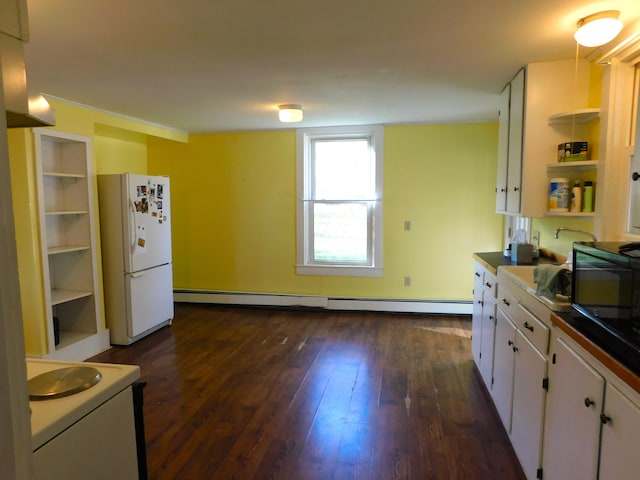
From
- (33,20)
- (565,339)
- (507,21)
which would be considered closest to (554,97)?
(507,21)

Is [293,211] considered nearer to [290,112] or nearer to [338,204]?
[338,204]

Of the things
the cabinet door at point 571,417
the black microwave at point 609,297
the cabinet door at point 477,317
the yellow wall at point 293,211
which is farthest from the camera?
the yellow wall at point 293,211

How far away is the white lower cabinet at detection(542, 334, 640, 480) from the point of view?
3.89ft

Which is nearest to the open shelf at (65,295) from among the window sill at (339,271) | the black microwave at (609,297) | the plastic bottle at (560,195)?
the window sill at (339,271)

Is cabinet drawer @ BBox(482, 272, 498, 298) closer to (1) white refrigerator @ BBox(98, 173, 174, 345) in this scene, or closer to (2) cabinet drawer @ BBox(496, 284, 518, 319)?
(2) cabinet drawer @ BBox(496, 284, 518, 319)

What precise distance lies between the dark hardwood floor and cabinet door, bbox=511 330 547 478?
0.17 m

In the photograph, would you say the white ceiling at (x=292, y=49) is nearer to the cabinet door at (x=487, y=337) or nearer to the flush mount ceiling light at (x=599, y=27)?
the flush mount ceiling light at (x=599, y=27)

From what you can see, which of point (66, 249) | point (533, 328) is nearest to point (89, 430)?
point (533, 328)

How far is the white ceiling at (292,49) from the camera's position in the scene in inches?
71.0

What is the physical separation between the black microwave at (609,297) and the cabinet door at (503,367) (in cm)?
71

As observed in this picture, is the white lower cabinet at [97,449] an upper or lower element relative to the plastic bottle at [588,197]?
lower

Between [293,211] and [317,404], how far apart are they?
8.94 feet

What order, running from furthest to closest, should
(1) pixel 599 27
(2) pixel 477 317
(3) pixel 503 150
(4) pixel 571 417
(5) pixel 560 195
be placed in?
(2) pixel 477 317
(3) pixel 503 150
(5) pixel 560 195
(1) pixel 599 27
(4) pixel 571 417

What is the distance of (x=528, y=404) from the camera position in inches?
78.2
